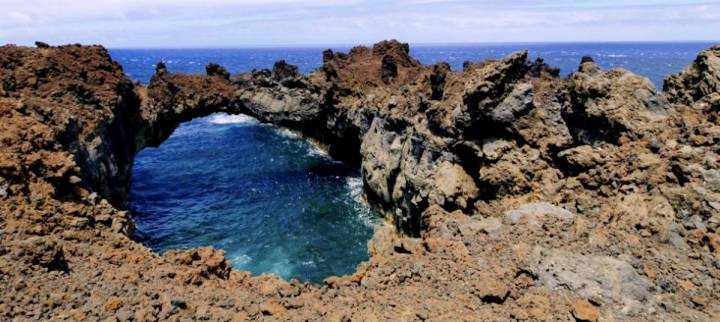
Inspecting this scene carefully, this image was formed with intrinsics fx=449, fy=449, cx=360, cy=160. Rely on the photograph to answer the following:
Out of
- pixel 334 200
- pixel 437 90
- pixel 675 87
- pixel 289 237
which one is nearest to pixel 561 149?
pixel 675 87

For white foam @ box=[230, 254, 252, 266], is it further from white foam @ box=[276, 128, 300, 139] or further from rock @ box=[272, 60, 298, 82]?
white foam @ box=[276, 128, 300, 139]

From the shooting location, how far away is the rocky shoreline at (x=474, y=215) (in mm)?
12422

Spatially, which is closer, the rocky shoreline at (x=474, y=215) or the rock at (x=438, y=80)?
the rocky shoreline at (x=474, y=215)

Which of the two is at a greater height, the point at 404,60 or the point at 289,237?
the point at 404,60

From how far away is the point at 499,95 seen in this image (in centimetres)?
2269

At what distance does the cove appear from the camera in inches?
1222

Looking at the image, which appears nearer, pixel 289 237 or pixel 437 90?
pixel 437 90

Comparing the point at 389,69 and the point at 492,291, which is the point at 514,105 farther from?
the point at 389,69

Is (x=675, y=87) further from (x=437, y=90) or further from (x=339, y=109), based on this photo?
(x=339, y=109)

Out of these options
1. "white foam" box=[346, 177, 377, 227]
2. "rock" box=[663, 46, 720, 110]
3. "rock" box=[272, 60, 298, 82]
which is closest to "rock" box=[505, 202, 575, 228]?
"rock" box=[663, 46, 720, 110]

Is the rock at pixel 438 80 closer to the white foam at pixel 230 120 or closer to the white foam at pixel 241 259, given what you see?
the white foam at pixel 241 259

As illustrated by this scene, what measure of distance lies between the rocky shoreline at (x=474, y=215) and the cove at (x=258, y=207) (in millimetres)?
5405

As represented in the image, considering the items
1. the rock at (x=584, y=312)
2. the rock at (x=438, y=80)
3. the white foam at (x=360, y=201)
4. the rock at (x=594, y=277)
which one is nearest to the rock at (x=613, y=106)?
the rock at (x=594, y=277)

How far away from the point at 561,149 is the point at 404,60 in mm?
27401
